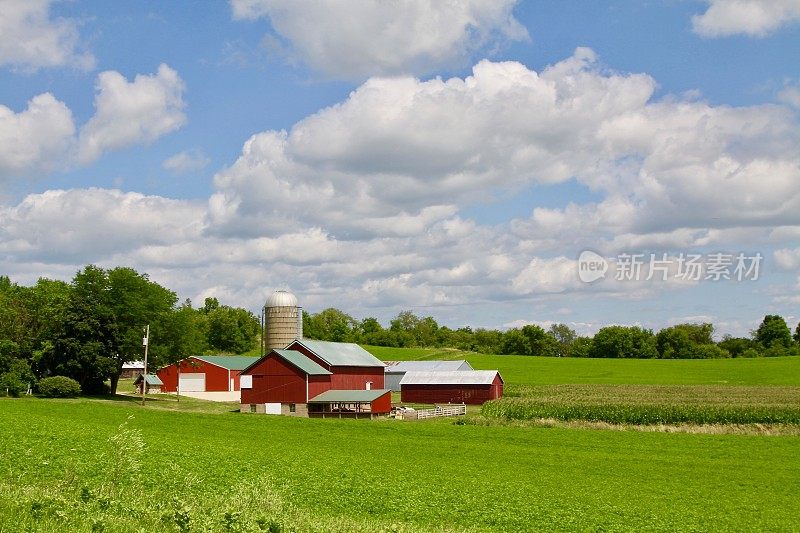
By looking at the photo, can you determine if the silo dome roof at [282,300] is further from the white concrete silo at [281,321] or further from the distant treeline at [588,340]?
the distant treeline at [588,340]

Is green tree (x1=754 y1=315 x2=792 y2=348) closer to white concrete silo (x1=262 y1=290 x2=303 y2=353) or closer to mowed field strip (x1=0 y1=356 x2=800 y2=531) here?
white concrete silo (x1=262 y1=290 x2=303 y2=353)

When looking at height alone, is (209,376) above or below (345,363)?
below

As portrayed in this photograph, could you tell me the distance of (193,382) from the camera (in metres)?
79.5

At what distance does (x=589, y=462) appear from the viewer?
31547 millimetres

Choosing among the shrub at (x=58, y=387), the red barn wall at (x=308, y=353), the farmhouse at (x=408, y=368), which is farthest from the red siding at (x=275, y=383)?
the farmhouse at (x=408, y=368)

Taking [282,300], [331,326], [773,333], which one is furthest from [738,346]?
[282,300]

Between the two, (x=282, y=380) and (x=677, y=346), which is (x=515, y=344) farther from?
(x=282, y=380)

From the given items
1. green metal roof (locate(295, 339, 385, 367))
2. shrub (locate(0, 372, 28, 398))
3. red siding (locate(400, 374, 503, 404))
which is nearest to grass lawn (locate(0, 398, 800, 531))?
green metal roof (locate(295, 339, 385, 367))

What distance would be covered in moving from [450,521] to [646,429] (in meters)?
30.4

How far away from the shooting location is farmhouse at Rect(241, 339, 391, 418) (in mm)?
57062

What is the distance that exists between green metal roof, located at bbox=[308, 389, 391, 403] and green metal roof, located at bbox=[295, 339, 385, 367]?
11.0 ft

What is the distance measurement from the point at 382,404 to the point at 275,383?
8269mm

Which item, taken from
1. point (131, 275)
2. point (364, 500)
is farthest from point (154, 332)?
point (364, 500)

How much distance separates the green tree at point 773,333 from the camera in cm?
15550
